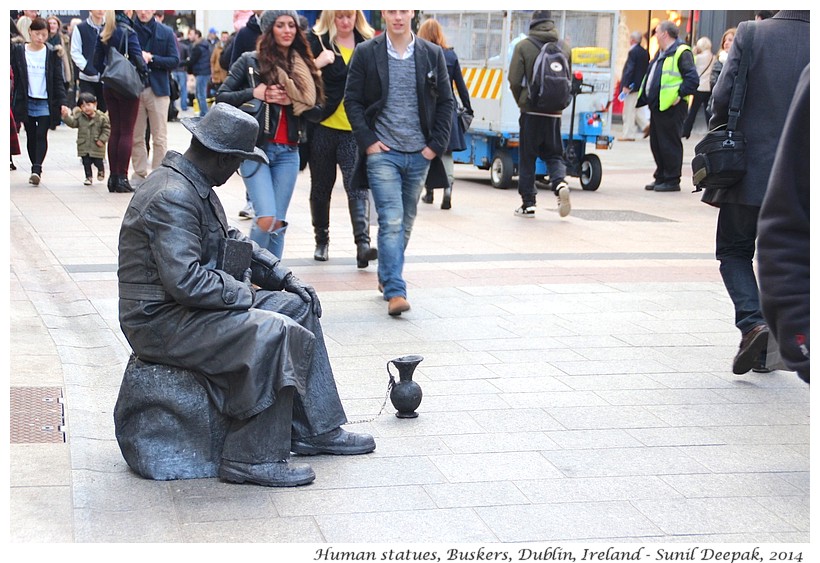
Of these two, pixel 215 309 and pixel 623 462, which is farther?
pixel 623 462

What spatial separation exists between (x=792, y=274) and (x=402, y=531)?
1893 mm

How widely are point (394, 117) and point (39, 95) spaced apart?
776cm

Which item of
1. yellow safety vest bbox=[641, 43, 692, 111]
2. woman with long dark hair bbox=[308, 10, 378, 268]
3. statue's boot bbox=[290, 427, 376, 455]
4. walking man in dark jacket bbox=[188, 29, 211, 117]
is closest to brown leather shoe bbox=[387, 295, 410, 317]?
woman with long dark hair bbox=[308, 10, 378, 268]

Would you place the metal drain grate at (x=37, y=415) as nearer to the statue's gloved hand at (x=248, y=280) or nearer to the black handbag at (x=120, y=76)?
the statue's gloved hand at (x=248, y=280)

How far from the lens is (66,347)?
6.23 metres

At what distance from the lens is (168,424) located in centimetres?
426

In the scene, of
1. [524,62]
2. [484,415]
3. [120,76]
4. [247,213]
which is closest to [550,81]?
[524,62]

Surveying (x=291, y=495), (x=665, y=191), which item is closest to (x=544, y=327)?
(x=291, y=495)

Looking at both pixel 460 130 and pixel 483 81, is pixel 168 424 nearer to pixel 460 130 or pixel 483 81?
pixel 460 130

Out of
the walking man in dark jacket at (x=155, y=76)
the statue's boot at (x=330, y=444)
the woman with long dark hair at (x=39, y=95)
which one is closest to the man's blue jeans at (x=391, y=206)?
the statue's boot at (x=330, y=444)

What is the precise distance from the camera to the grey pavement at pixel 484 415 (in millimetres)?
3885

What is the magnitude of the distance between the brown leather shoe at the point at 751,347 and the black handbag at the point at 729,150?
0.70 metres

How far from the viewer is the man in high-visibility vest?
579 inches

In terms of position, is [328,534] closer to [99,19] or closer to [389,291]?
[389,291]
